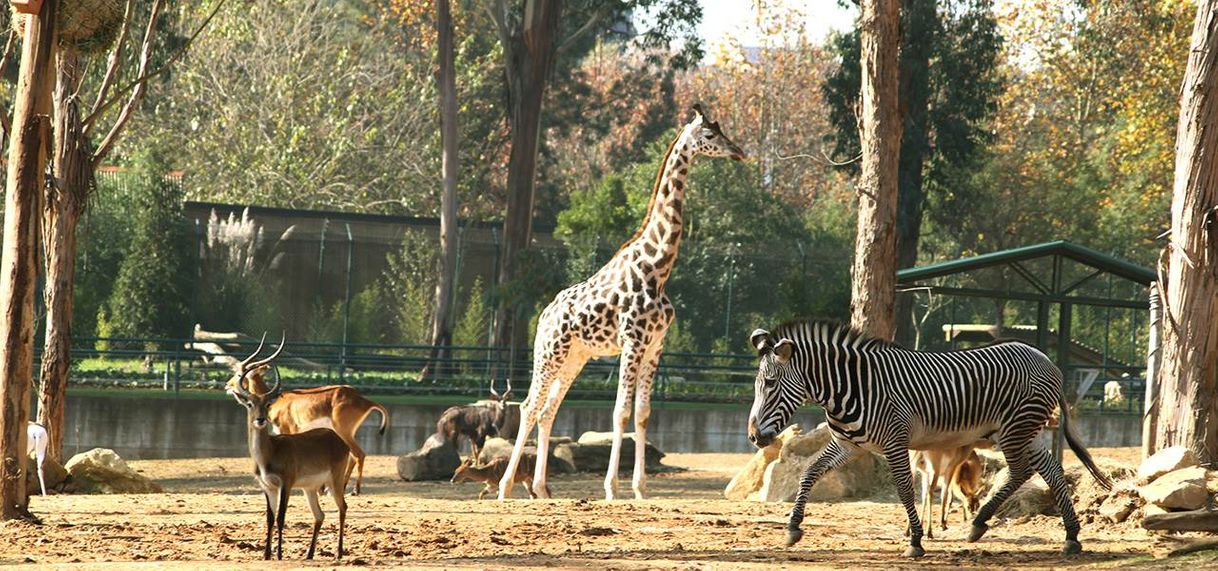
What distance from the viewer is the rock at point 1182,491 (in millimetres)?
12352

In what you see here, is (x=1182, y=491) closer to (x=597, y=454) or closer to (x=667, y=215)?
(x=667, y=215)

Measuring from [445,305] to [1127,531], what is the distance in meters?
23.2

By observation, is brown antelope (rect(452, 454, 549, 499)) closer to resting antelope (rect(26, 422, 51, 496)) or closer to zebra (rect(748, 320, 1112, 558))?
resting antelope (rect(26, 422, 51, 496))

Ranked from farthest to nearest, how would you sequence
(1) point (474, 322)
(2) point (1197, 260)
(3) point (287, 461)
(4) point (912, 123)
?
(1) point (474, 322) < (4) point (912, 123) < (2) point (1197, 260) < (3) point (287, 461)

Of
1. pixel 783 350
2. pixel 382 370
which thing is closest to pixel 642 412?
pixel 783 350

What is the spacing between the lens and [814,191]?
61469mm

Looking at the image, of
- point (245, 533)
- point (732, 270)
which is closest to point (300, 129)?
point (732, 270)

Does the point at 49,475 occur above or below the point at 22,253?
below

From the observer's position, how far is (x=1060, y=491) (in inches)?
485

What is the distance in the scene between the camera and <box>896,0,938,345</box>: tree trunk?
34.5 meters

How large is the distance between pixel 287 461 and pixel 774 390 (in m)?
3.40

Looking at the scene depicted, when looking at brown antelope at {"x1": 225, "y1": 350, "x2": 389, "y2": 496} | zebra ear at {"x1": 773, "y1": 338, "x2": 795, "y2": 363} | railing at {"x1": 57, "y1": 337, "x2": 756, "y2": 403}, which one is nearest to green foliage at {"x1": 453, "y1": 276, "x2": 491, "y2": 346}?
railing at {"x1": 57, "y1": 337, "x2": 756, "y2": 403}

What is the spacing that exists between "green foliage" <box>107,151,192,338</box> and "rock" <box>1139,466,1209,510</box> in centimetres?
2320

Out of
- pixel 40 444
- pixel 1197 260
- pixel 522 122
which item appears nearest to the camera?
pixel 1197 260
